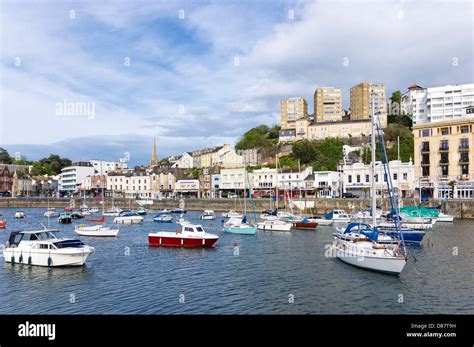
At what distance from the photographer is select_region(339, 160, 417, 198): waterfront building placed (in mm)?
78500

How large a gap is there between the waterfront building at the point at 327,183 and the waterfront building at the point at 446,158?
18023 mm

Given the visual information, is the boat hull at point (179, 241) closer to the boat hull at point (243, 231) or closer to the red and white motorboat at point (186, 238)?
the red and white motorboat at point (186, 238)

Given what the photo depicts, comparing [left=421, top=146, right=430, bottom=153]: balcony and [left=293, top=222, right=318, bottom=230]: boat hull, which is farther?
[left=421, top=146, right=430, bottom=153]: balcony

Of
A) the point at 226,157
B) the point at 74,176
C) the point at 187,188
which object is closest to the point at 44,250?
the point at 187,188

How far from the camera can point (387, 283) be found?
923 inches

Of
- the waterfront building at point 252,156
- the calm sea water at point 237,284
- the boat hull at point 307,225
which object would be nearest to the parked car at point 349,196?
the boat hull at point 307,225

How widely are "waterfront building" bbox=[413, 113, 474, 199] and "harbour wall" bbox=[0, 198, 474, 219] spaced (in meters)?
9.15

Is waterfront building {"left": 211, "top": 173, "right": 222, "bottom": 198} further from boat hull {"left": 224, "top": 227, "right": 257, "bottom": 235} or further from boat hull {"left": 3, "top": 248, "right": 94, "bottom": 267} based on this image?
boat hull {"left": 3, "top": 248, "right": 94, "bottom": 267}

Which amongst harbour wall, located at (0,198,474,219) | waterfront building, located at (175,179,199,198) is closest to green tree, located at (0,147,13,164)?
harbour wall, located at (0,198,474,219)

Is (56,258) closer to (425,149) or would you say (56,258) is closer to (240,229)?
(240,229)

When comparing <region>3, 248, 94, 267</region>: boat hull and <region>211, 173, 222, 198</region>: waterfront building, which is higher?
<region>211, 173, 222, 198</region>: waterfront building

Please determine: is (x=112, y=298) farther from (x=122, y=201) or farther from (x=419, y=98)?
(x=419, y=98)

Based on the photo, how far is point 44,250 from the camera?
28.1 metres

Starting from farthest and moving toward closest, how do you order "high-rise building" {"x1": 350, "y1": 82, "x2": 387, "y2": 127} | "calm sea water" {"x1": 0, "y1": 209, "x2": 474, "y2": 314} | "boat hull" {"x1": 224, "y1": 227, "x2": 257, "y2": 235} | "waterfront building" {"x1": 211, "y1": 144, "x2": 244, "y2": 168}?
1. "high-rise building" {"x1": 350, "y1": 82, "x2": 387, "y2": 127}
2. "waterfront building" {"x1": 211, "y1": 144, "x2": 244, "y2": 168}
3. "boat hull" {"x1": 224, "y1": 227, "x2": 257, "y2": 235}
4. "calm sea water" {"x1": 0, "y1": 209, "x2": 474, "y2": 314}
